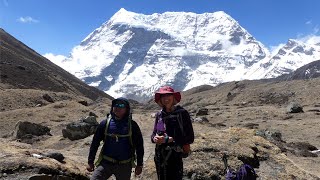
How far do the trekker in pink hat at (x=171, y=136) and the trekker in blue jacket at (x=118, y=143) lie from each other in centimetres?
53

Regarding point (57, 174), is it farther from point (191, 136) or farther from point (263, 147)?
point (263, 147)

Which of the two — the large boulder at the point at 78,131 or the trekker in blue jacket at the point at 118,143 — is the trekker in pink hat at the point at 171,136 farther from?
the large boulder at the point at 78,131

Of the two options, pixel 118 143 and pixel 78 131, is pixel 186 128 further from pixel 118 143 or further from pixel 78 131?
pixel 78 131

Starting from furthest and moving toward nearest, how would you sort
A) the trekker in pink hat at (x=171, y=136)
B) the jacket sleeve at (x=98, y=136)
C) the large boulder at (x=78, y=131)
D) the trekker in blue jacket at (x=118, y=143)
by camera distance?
the large boulder at (x=78, y=131) < the jacket sleeve at (x=98, y=136) < the trekker in blue jacket at (x=118, y=143) < the trekker in pink hat at (x=171, y=136)

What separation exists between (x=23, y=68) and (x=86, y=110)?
293 ft

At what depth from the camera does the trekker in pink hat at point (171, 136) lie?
891cm

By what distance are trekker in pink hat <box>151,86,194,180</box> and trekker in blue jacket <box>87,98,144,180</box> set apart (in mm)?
534

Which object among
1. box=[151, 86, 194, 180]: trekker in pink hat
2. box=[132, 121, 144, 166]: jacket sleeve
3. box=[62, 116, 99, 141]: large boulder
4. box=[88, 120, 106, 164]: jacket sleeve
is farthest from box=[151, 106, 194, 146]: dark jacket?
box=[62, 116, 99, 141]: large boulder

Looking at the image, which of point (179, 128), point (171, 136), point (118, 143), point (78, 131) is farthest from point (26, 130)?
point (179, 128)

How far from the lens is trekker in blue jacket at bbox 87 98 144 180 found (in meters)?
9.16

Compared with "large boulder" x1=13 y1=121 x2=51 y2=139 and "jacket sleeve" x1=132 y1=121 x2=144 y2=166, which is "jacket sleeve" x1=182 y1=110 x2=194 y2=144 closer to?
"jacket sleeve" x1=132 y1=121 x2=144 y2=166

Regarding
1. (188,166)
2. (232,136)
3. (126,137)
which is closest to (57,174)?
(126,137)

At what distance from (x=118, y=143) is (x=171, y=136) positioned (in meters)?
1.17

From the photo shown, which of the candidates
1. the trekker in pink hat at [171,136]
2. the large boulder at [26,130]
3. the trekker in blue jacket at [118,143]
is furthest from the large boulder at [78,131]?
the trekker in pink hat at [171,136]
